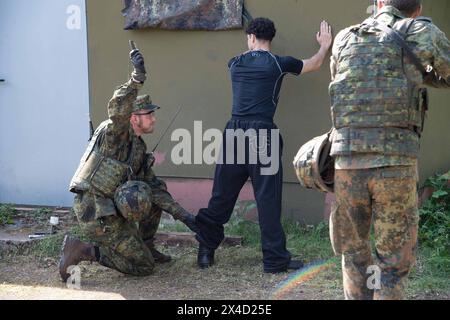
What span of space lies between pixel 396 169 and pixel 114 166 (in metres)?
2.36

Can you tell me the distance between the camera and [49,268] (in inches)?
239

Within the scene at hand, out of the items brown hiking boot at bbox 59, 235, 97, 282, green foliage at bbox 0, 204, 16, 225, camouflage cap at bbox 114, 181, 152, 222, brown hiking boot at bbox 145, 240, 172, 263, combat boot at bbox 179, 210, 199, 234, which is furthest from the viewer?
green foliage at bbox 0, 204, 16, 225

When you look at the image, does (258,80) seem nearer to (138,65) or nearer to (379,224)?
(138,65)

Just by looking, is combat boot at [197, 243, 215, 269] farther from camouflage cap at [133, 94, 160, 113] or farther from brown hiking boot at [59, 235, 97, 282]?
camouflage cap at [133, 94, 160, 113]

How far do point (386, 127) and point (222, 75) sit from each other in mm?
2969

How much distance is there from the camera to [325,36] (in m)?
6.12

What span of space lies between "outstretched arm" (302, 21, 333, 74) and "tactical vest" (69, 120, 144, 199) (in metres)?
1.83

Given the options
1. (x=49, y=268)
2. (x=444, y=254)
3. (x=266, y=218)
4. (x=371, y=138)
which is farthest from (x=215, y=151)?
(x=371, y=138)

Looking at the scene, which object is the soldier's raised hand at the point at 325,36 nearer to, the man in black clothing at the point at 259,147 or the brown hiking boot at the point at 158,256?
the man in black clothing at the point at 259,147

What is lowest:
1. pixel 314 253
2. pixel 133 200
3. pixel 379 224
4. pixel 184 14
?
pixel 314 253

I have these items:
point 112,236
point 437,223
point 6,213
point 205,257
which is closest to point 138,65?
point 112,236

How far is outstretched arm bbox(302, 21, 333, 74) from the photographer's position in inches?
233

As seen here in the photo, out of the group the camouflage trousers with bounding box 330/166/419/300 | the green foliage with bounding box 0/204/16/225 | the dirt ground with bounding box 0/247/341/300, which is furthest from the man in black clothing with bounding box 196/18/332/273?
the green foliage with bounding box 0/204/16/225

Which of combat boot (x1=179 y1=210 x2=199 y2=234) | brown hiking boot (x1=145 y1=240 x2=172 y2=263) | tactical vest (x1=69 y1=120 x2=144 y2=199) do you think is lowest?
brown hiking boot (x1=145 y1=240 x2=172 y2=263)
